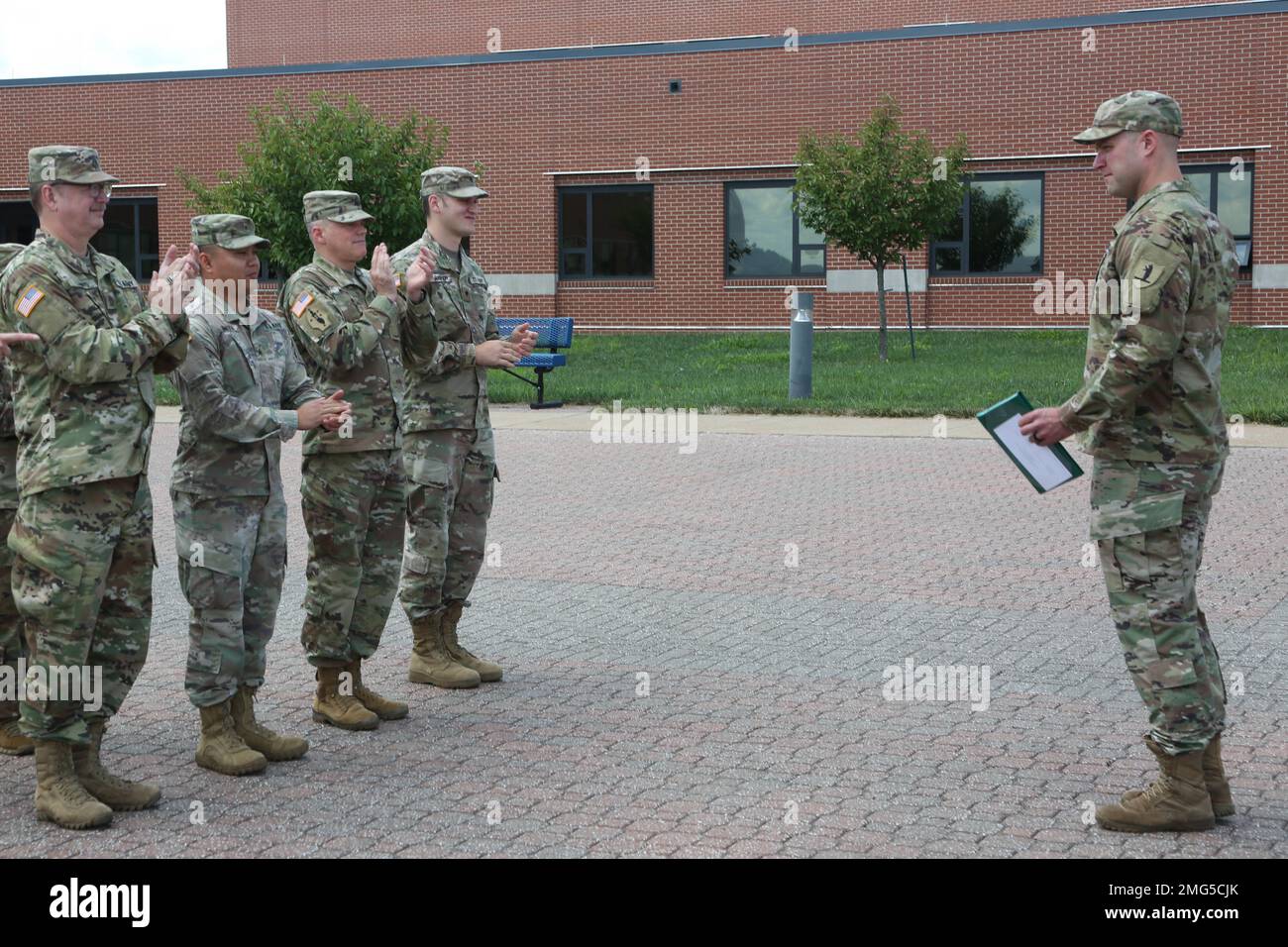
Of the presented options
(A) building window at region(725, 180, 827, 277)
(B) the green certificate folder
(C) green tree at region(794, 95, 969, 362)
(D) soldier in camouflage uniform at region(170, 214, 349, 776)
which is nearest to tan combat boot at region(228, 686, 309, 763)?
(D) soldier in camouflage uniform at region(170, 214, 349, 776)

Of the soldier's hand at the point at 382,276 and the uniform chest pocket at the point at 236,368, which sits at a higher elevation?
the soldier's hand at the point at 382,276

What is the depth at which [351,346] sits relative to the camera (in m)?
6.09

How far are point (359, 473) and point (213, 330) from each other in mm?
849

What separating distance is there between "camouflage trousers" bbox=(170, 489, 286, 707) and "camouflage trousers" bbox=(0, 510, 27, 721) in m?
0.68

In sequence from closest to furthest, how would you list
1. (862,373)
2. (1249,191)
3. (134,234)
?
(862,373) → (1249,191) → (134,234)

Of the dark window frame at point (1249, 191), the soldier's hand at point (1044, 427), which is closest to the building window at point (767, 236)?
the dark window frame at point (1249, 191)

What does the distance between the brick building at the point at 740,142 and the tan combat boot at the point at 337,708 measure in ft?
83.2

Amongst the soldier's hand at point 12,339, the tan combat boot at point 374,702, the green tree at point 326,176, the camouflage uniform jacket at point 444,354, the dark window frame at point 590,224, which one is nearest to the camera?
the soldier's hand at point 12,339

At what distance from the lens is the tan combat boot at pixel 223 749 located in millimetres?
5531

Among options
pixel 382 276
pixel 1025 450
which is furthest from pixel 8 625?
pixel 1025 450

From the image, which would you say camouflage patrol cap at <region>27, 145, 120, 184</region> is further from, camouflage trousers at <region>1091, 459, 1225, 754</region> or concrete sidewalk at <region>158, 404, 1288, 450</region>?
concrete sidewalk at <region>158, 404, 1288, 450</region>

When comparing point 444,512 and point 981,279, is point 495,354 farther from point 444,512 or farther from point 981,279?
point 981,279

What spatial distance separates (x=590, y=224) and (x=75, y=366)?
28.5 m

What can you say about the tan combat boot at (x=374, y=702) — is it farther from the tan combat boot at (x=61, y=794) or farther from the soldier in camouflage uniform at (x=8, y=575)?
the tan combat boot at (x=61, y=794)
